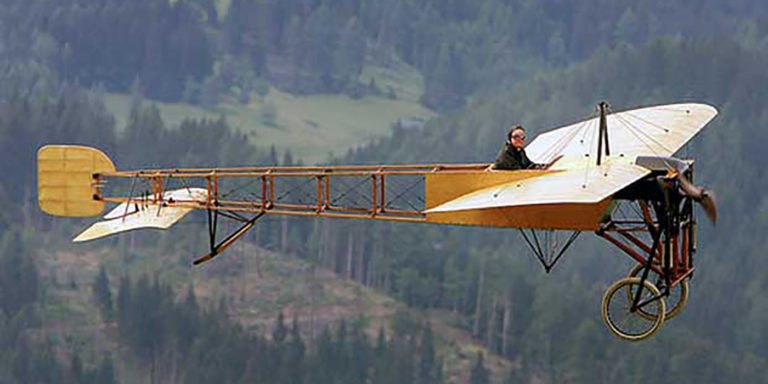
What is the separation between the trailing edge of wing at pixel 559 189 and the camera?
2942cm

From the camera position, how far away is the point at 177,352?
484 feet

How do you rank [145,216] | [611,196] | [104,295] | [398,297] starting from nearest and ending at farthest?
[611,196] < [145,216] < [104,295] < [398,297]

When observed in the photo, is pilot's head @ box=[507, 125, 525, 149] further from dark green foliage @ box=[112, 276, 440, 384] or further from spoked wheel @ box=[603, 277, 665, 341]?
dark green foliage @ box=[112, 276, 440, 384]

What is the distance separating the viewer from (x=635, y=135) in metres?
35.0

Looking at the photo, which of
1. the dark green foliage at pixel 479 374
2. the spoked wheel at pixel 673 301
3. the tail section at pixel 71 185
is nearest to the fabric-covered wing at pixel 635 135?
the spoked wheel at pixel 673 301

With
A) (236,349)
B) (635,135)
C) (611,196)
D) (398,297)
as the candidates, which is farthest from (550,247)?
(398,297)

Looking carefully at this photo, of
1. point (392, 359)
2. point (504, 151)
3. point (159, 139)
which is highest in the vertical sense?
point (159, 139)

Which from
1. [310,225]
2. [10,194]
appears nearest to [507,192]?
[310,225]

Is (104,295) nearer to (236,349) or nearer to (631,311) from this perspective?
(236,349)

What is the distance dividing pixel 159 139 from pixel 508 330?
5675 centimetres

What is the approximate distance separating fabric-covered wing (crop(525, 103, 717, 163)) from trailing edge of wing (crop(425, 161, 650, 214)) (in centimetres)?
204

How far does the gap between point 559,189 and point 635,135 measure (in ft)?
18.2

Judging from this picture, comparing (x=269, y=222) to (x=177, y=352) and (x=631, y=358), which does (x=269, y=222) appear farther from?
(x=631, y=358)

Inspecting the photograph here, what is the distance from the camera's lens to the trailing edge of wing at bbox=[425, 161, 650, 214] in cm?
2942
